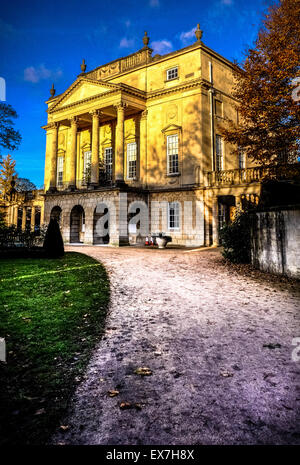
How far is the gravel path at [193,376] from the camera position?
7.82 feet

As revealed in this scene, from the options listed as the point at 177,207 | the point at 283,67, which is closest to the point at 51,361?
the point at 283,67

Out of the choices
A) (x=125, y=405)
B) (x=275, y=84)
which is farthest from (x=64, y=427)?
(x=275, y=84)

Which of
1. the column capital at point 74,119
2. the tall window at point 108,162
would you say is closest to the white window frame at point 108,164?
the tall window at point 108,162

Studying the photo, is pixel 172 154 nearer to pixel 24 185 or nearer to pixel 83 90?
pixel 83 90

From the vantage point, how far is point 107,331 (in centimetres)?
473

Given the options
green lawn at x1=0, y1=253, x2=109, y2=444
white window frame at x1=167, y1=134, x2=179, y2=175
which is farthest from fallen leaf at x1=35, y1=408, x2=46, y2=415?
white window frame at x1=167, y1=134, x2=179, y2=175

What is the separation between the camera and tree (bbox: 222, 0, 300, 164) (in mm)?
10500

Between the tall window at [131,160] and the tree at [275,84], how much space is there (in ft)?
51.0

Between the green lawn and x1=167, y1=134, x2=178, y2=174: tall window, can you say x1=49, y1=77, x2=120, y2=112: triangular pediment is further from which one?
the green lawn

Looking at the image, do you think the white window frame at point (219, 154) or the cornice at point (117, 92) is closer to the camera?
the cornice at point (117, 92)

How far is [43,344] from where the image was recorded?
4.11 meters

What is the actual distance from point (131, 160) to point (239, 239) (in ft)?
58.6

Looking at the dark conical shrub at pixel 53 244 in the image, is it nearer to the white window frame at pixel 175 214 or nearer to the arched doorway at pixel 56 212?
the white window frame at pixel 175 214
